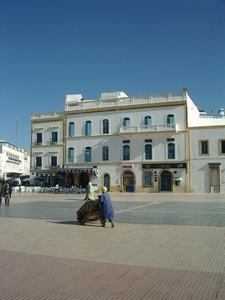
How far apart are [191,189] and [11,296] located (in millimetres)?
38199

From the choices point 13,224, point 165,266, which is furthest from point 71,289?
point 13,224

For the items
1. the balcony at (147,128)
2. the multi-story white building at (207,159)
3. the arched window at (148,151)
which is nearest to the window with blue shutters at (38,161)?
the balcony at (147,128)

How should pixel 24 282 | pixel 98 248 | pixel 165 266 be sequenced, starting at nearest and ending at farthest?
pixel 24 282, pixel 165 266, pixel 98 248

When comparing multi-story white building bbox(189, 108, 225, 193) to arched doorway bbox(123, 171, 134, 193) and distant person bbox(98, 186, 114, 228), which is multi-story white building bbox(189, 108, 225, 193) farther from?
distant person bbox(98, 186, 114, 228)

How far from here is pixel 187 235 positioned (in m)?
9.89

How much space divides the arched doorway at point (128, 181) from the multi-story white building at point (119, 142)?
13 cm

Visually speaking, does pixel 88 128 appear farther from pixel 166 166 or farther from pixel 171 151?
pixel 166 166

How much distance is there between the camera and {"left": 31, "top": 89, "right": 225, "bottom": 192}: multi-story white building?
139ft

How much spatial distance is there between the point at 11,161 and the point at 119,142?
4404 cm

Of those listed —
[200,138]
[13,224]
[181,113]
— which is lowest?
[13,224]

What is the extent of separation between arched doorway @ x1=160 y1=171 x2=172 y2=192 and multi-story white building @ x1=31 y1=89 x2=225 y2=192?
84 mm

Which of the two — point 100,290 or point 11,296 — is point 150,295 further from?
point 11,296

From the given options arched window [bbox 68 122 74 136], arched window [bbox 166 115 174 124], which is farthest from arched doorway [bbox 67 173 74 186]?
arched window [bbox 166 115 174 124]

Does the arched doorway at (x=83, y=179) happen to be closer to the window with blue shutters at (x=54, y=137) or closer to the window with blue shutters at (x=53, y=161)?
the window with blue shutters at (x=53, y=161)
